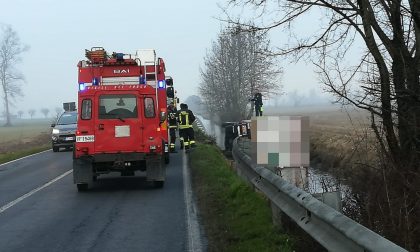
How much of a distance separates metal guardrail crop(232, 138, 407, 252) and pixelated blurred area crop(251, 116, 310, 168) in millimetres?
311

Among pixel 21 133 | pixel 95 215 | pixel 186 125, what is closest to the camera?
pixel 95 215

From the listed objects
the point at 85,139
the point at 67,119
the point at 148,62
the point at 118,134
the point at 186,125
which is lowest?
the point at 85,139

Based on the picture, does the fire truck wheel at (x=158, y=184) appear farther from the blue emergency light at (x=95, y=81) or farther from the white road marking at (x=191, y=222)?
the blue emergency light at (x=95, y=81)

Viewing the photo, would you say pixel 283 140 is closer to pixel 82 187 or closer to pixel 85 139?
pixel 85 139

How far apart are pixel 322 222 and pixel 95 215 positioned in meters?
5.37

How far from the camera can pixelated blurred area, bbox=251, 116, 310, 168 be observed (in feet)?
23.0

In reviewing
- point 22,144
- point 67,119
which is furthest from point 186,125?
point 22,144

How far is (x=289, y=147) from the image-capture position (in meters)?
7.03

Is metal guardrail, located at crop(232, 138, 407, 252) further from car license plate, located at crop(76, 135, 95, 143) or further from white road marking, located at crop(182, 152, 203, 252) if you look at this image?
car license plate, located at crop(76, 135, 95, 143)

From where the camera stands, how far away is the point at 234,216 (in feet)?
26.5

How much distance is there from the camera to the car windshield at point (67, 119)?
85.8 feet

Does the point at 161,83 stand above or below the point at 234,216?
above

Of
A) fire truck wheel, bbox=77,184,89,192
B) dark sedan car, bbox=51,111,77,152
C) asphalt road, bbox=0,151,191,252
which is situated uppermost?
dark sedan car, bbox=51,111,77,152

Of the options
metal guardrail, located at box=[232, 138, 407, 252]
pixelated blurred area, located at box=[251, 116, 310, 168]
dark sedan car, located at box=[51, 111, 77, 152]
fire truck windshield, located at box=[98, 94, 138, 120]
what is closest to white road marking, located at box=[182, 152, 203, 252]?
metal guardrail, located at box=[232, 138, 407, 252]
